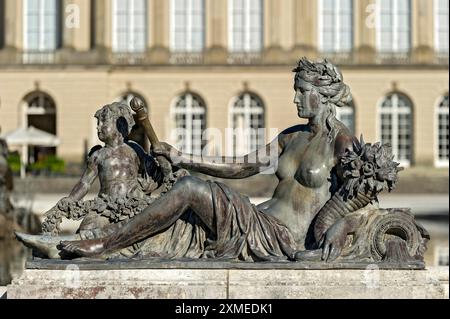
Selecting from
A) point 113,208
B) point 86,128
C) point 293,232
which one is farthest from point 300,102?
point 86,128

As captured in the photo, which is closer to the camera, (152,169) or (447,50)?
(152,169)

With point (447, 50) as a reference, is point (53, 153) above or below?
below

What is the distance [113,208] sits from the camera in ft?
27.3

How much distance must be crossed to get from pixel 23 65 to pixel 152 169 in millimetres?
37873

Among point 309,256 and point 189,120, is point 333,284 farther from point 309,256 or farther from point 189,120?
point 189,120

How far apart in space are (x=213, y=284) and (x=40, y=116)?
40.5m

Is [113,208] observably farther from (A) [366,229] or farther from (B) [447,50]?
(B) [447,50]

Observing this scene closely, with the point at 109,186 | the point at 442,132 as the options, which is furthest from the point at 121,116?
the point at 442,132

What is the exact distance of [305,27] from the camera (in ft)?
152

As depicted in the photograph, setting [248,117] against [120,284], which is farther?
[248,117]

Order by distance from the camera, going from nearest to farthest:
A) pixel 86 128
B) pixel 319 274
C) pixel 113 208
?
pixel 319 274
pixel 113 208
pixel 86 128

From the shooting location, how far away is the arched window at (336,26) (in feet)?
152

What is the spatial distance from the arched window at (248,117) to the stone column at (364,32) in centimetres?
476

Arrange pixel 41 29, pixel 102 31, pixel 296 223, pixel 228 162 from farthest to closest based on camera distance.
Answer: pixel 41 29 → pixel 102 31 → pixel 228 162 → pixel 296 223
